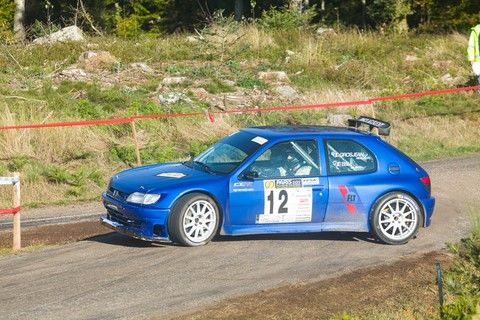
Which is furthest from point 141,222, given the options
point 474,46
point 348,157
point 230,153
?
point 474,46

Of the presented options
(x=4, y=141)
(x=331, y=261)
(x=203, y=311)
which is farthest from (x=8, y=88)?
(x=203, y=311)

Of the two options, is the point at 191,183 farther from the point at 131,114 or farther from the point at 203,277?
the point at 131,114

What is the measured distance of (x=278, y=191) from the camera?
41.6ft

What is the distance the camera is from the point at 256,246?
41.9 feet

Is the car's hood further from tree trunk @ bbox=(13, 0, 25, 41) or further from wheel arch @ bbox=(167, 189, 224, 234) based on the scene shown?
tree trunk @ bbox=(13, 0, 25, 41)

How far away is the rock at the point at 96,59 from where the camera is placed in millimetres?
26342

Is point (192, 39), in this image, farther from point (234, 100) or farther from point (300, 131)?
point (300, 131)

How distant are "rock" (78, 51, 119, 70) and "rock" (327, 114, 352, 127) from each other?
273 inches

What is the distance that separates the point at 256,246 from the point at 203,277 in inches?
69.1

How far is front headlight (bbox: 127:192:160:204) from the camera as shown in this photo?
1222 cm

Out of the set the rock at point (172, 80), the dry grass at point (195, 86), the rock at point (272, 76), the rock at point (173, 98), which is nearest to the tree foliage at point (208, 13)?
the dry grass at point (195, 86)

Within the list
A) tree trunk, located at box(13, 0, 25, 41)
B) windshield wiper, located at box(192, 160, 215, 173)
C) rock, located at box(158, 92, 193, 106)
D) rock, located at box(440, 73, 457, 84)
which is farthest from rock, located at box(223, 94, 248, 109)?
tree trunk, located at box(13, 0, 25, 41)

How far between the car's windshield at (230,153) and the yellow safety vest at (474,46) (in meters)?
11.0

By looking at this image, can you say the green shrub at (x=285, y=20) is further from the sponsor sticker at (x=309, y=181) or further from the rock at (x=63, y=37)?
the sponsor sticker at (x=309, y=181)
